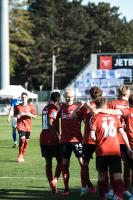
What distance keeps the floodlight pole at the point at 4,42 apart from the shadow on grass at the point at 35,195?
147ft

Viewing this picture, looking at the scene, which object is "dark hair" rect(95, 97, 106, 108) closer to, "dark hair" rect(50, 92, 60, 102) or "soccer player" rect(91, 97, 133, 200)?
"soccer player" rect(91, 97, 133, 200)

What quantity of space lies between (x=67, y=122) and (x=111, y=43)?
322 ft

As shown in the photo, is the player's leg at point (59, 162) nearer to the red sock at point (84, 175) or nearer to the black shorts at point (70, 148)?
the black shorts at point (70, 148)

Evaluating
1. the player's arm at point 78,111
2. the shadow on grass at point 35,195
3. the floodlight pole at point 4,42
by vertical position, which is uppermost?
the floodlight pole at point 4,42

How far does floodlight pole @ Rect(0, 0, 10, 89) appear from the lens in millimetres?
56938

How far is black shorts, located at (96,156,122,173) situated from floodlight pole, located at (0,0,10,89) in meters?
47.0

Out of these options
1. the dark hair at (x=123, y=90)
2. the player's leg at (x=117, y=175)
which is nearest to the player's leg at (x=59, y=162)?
the dark hair at (x=123, y=90)

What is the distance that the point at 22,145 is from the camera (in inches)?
723

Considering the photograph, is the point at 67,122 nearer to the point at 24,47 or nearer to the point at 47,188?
the point at 47,188

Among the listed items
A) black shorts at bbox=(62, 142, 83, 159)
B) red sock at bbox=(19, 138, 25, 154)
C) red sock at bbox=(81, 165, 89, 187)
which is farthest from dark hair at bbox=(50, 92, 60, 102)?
red sock at bbox=(19, 138, 25, 154)

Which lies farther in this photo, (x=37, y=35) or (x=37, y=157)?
(x=37, y=35)

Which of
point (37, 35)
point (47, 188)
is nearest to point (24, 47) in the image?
point (37, 35)

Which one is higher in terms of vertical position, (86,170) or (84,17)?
(84,17)

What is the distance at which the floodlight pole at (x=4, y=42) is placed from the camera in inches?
2242
